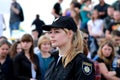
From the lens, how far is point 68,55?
4.39m

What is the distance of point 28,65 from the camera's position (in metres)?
8.13

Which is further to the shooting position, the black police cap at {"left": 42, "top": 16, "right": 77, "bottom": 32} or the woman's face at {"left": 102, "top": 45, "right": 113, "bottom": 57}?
the woman's face at {"left": 102, "top": 45, "right": 113, "bottom": 57}

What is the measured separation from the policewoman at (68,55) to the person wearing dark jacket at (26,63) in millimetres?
3575

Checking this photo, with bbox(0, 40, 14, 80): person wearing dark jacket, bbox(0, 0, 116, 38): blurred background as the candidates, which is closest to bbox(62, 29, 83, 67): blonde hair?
bbox(0, 40, 14, 80): person wearing dark jacket

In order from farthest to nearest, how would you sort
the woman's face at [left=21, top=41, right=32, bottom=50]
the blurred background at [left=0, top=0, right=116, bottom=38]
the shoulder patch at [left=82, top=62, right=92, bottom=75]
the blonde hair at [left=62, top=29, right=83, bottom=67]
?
the blurred background at [left=0, top=0, right=116, bottom=38], the woman's face at [left=21, top=41, right=32, bottom=50], the blonde hair at [left=62, top=29, right=83, bottom=67], the shoulder patch at [left=82, top=62, right=92, bottom=75]

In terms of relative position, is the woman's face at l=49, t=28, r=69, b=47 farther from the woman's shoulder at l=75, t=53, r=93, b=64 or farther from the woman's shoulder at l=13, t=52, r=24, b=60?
the woman's shoulder at l=13, t=52, r=24, b=60

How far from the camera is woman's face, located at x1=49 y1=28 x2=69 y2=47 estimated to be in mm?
4414

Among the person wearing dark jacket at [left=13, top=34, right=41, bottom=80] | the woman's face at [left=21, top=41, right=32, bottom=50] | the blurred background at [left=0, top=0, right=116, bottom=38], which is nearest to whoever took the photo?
the person wearing dark jacket at [left=13, top=34, right=41, bottom=80]

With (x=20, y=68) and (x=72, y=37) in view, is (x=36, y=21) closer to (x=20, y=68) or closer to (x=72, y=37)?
(x=20, y=68)

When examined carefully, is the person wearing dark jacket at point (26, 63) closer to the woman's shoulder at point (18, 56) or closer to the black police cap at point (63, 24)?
the woman's shoulder at point (18, 56)

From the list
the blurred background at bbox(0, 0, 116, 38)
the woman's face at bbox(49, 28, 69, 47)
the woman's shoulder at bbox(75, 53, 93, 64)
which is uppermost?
the blurred background at bbox(0, 0, 116, 38)

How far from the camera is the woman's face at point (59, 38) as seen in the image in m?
4.41

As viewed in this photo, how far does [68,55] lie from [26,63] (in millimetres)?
3824

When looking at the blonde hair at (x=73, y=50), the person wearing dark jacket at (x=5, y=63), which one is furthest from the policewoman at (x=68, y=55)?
the person wearing dark jacket at (x=5, y=63)
